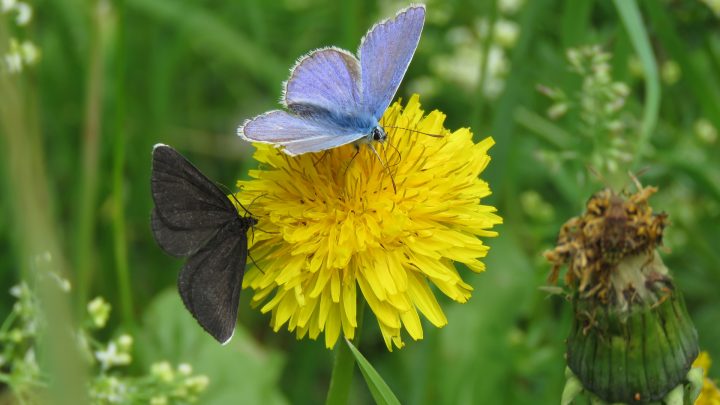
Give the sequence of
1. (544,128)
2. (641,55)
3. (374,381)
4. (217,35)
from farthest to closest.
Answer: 1. (217,35)
2. (544,128)
3. (641,55)
4. (374,381)

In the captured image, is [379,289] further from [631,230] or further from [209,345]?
[209,345]

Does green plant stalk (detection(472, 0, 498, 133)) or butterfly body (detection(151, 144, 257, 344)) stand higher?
A: green plant stalk (detection(472, 0, 498, 133))

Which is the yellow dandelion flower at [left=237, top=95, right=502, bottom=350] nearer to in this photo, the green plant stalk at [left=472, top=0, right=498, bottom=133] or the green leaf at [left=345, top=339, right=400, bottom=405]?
the green leaf at [left=345, top=339, right=400, bottom=405]

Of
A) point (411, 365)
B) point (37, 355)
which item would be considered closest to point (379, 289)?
point (37, 355)

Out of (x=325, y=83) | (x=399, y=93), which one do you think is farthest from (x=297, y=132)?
(x=399, y=93)

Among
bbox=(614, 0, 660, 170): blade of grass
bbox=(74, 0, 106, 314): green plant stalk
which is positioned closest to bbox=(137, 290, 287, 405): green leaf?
bbox=(74, 0, 106, 314): green plant stalk

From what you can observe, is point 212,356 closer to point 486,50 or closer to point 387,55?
point 486,50

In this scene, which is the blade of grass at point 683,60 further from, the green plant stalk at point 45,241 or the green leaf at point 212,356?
the green plant stalk at point 45,241
